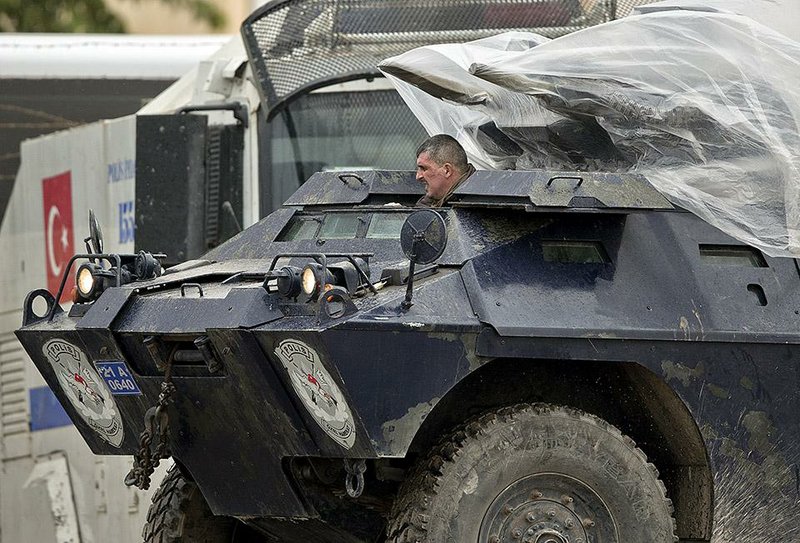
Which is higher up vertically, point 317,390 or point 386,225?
point 386,225

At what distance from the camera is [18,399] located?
40.3ft

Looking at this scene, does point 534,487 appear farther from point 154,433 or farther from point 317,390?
point 154,433

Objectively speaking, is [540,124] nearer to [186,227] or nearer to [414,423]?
[414,423]

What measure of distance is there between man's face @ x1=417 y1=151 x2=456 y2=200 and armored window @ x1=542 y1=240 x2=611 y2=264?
0.67 m

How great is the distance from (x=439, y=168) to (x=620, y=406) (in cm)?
116

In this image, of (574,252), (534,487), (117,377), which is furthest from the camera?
(117,377)

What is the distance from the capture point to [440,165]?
7.63m

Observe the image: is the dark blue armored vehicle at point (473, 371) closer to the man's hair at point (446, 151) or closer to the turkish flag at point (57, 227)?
the man's hair at point (446, 151)

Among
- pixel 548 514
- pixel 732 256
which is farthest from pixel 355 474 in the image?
pixel 732 256

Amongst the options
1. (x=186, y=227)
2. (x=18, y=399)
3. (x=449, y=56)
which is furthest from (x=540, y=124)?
(x=18, y=399)

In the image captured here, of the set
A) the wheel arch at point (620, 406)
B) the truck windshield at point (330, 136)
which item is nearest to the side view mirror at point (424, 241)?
the wheel arch at point (620, 406)

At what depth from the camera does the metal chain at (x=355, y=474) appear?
671 cm

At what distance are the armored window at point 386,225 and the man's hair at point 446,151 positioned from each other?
35 centimetres

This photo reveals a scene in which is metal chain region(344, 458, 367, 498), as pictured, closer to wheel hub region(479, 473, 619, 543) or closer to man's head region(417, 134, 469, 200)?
wheel hub region(479, 473, 619, 543)
